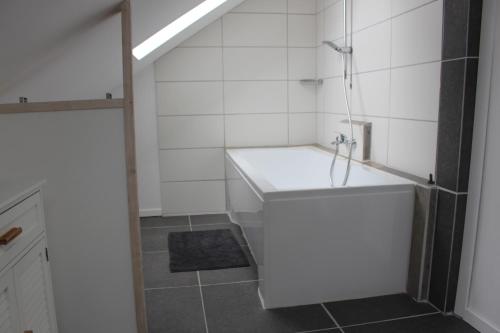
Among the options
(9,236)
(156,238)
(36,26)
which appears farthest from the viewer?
(156,238)

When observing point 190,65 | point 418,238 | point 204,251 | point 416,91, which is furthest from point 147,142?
point 418,238

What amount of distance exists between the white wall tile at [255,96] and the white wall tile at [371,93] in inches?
36.2

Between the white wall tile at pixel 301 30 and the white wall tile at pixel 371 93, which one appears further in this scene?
the white wall tile at pixel 301 30

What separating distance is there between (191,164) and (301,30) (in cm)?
165

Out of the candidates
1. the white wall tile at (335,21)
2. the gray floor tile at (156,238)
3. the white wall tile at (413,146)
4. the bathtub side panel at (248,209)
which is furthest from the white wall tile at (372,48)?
the gray floor tile at (156,238)

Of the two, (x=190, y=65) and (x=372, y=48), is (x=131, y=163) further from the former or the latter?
(x=190, y=65)

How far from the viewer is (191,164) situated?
392cm

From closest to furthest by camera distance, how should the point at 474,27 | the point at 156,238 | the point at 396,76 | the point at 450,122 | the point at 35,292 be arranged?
the point at 35,292 → the point at 474,27 → the point at 450,122 → the point at 396,76 → the point at 156,238

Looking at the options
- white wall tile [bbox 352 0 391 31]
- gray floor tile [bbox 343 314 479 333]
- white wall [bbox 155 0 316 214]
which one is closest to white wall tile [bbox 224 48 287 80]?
white wall [bbox 155 0 316 214]

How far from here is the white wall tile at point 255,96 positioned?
3887 millimetres

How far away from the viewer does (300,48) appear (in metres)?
3.95

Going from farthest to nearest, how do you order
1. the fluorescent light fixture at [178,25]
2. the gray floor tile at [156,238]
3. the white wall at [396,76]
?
the gray floor tile at [156,238]
the fluorescent light fixture at [178,25]
the white wall at [396,76]

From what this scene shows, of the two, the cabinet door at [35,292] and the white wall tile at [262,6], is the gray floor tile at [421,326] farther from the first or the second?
the white wall tile at [262,6]

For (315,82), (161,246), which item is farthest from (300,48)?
(161,246)
